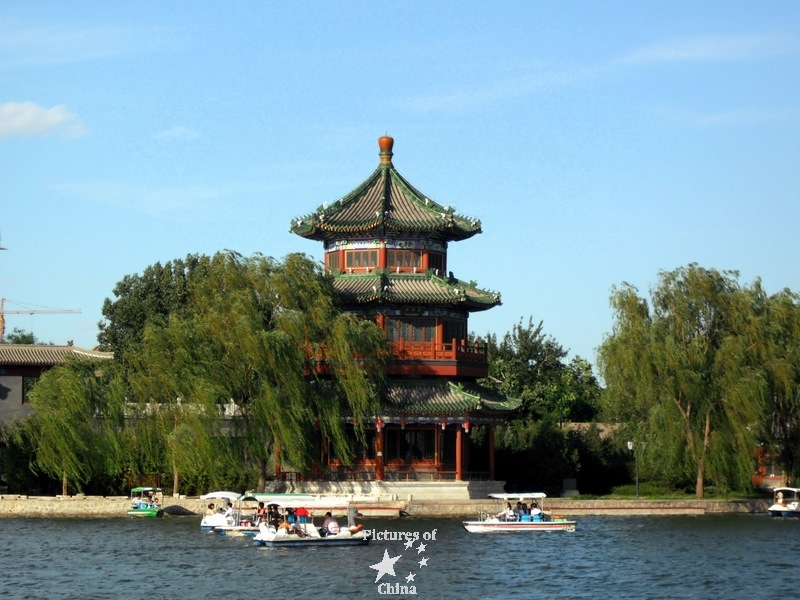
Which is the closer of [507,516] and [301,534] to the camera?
[301,534]

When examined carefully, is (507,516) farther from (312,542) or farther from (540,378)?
(540,378)

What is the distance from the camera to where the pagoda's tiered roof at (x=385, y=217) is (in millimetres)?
64938

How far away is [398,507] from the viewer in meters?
59.9

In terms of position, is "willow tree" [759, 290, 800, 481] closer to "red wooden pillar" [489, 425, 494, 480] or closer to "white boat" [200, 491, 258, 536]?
"red wooden pillar" [489, 425, 494, 480]

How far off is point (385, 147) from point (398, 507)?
1693 cm

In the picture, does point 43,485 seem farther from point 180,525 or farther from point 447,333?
point 447,333

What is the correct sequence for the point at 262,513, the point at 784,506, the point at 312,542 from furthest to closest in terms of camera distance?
the point at 784,506 < the point at 262,513 < the point at 312,542

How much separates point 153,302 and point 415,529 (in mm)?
28896

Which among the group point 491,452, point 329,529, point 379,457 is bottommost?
point 329,529

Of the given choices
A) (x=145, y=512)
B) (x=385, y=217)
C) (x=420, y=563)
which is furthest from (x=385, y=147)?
(x=420, y=563)

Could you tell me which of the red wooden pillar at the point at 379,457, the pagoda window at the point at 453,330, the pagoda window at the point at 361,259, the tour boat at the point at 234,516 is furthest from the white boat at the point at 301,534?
the pagoda window at the point at 361,259

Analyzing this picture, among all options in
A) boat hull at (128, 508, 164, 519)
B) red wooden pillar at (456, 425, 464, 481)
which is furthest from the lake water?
red wooden pillar at (456, 425, 464, 481)

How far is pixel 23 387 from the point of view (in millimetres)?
69125

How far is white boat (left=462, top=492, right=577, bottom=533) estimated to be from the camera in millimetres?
54500
